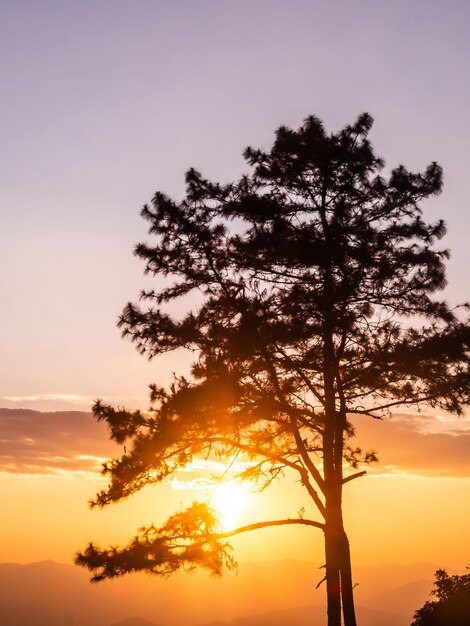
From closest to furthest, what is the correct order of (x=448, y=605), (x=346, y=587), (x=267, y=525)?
(x=346, y=587), (x=267, y=525), (x=448, y=605)

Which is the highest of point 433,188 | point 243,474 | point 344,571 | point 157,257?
point 433,188

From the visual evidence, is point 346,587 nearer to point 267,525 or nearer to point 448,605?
point 267,525

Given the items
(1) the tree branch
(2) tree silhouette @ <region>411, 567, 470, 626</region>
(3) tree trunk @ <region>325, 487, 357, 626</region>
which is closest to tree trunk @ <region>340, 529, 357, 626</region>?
(3) tree trunk @ <region>325, 487, 357, 626</region>

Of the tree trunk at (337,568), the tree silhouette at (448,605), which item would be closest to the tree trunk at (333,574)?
the tree trunk at (337,568)

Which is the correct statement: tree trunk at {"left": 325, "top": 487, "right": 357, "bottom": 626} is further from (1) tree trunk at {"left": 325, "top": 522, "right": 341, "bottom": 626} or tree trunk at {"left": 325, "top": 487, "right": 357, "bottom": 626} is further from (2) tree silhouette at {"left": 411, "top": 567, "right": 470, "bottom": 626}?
(2) tree silhouette at {"left": 411, "top": 567, "right": 470, "bottom": 626}

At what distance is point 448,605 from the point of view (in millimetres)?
17125

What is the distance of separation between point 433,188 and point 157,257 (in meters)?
7.15

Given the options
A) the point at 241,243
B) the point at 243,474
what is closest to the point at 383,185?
the point at 241,243

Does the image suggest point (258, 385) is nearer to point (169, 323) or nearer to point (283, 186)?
point (169, 323)

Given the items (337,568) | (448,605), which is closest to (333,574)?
(337,568)

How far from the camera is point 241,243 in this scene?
1566 centimetres

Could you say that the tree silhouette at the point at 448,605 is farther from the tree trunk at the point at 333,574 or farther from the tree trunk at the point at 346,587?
the tree trunk at the point at 333,574

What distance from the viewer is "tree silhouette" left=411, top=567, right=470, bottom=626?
54.5 feet

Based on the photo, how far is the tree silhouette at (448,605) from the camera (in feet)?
54.5
